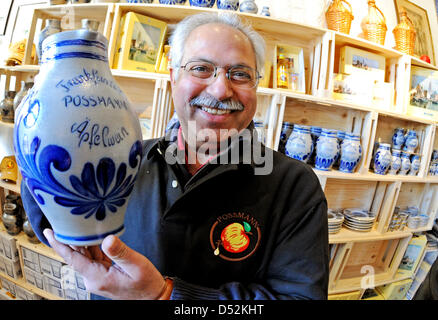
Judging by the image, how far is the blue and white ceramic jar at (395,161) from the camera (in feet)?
6.75

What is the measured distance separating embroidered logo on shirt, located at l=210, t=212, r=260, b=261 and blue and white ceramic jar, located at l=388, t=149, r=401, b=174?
1.85m

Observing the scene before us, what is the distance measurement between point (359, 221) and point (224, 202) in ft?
5.58

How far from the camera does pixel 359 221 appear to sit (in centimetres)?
201

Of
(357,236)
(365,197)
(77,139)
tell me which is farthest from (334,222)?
(77,139)

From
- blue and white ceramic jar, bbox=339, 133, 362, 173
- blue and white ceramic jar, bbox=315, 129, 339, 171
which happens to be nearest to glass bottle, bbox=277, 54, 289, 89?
blue and white ceramic jar, bbox=315, 129, 339, 171

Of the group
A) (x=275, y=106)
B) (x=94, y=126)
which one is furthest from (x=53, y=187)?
(x=275, y=106)

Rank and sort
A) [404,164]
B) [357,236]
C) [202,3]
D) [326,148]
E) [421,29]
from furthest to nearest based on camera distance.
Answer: [421,29]
[404,164]
[357,236]
[326,148]
[202,3]

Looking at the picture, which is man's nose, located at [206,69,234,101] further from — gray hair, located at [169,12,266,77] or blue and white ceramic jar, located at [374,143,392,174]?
blue and white ceramic jar, located at [374,143,392,174]

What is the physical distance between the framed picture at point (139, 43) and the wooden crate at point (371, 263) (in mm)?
2417

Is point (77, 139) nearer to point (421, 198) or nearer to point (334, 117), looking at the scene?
point (334, 117)

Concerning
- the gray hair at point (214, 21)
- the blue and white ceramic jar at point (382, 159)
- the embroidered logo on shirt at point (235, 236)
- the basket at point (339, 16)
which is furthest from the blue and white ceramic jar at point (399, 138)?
the embroidered logo on shirt at point (235, 236)

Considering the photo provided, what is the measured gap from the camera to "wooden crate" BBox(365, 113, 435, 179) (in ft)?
7.14

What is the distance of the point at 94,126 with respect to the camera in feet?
1.65
